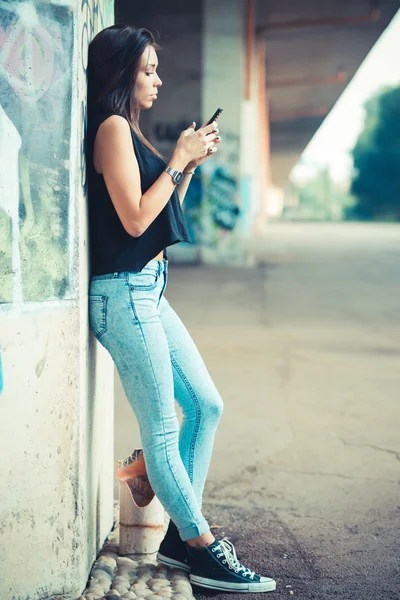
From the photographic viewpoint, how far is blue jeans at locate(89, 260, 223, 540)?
7.68 ft

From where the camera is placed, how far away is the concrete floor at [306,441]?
2838 millimetres

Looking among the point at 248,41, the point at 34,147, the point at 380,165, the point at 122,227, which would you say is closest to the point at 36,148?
the point at 34,147

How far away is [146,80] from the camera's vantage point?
2.40 meters

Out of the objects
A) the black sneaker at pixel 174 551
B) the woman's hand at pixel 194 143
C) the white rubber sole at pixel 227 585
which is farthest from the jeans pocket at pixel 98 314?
the white rubber sole at pixel 227 585

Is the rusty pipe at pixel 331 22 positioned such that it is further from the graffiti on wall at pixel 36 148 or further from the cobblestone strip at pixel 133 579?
the cobblestone strip at pixel 133 579

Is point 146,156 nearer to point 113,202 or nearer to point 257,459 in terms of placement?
point 113,202

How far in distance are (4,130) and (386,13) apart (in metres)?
17.7

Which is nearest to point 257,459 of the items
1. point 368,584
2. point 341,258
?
point 368,584

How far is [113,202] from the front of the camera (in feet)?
7.49

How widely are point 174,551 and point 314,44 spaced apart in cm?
2012

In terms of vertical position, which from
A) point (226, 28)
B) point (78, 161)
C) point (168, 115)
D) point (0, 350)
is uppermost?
point (226, 28)

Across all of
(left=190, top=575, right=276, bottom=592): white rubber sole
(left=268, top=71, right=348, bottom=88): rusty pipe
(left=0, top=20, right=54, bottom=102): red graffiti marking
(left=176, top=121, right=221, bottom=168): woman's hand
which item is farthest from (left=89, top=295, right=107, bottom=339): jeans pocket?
(left=268, top=71, right=348, bottom=88): rusty pipe

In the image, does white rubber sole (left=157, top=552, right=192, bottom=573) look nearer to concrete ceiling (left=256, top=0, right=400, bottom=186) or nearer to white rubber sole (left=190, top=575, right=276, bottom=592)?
white rubber sole (left=190, top=575, right=276, bottom=592)

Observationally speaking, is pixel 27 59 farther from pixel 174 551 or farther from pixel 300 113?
pixel 300 113
